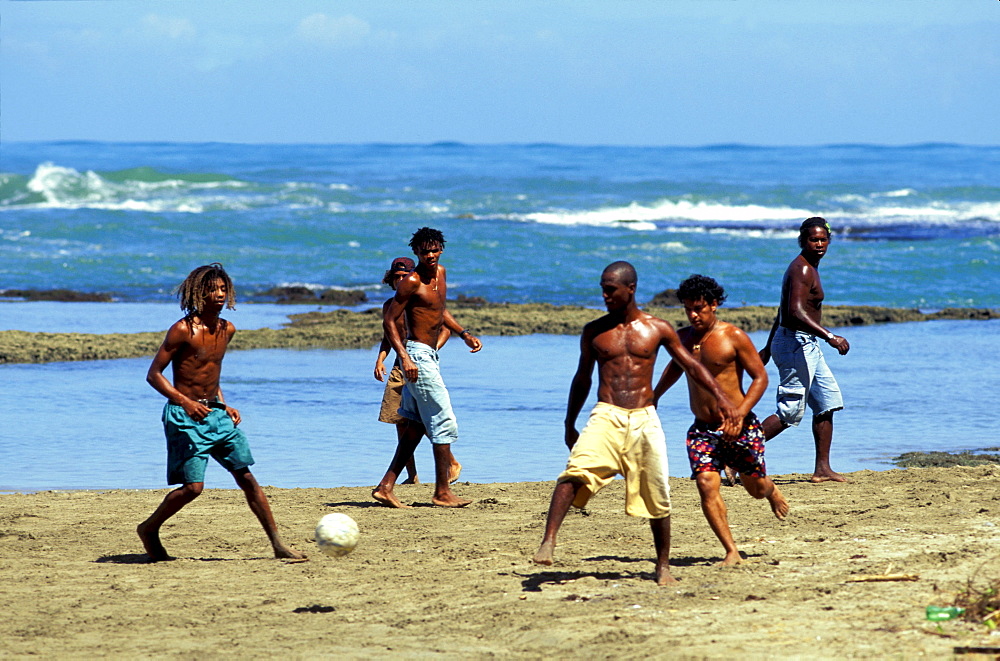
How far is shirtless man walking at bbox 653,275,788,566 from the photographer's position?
5.98 metres

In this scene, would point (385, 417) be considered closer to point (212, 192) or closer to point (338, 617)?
point (338, 617)

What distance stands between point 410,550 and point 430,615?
1272 millimetres

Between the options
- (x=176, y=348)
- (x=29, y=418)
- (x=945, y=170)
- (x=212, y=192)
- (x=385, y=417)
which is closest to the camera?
(x=176, y=348)

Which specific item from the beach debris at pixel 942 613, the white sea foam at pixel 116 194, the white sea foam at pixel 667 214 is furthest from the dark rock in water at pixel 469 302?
the white sea foam at pixel 116 194

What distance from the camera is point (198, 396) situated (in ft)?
20.9

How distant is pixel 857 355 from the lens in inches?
594

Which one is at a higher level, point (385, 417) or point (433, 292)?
point (433, 292)

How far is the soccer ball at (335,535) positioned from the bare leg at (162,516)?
2.41 feet

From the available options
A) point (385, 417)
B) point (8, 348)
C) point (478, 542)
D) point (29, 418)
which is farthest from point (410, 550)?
point (8, 348)

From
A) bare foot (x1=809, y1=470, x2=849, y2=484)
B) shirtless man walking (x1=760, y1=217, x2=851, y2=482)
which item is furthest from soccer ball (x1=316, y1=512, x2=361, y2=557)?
bare foot (x1=809, y1=470, x2=849, y2=484)

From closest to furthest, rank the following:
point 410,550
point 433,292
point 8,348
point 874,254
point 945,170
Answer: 1. point 410,550
2. point 433,292
3. point 8,348
4. point 874,254
5. point 945,170

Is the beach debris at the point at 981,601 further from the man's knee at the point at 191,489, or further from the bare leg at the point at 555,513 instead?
the man's knee at the point at 191,489

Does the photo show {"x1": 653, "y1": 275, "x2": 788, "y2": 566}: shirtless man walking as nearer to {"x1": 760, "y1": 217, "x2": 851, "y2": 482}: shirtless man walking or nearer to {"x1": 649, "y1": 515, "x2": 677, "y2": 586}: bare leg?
{"x1": 649, "y1": 515, "x2": 677, "y2": 586}: bare leg

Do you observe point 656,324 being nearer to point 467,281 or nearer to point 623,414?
point 623,414
